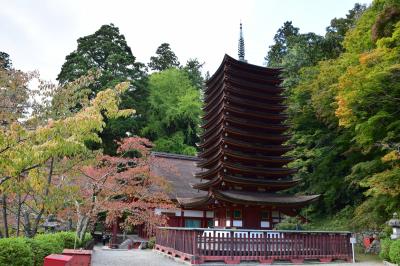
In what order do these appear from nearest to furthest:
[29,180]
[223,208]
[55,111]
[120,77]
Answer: [29,180] < [55,111] < [223,208] < [120,77]

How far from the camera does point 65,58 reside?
37.1 m

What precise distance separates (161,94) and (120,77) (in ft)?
25.0

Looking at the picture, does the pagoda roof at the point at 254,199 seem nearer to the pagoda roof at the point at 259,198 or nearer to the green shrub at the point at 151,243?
the pagoda roof at the point at 259,198

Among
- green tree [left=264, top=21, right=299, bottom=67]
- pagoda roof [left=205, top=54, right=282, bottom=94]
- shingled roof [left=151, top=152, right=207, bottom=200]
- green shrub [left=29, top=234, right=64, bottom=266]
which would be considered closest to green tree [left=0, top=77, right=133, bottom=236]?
green shrub [left=29, top=234, right=64, bottom=266]

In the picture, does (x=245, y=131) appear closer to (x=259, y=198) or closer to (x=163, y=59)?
(x=259, y=198)

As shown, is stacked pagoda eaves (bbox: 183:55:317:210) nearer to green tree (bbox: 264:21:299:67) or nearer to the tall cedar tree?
the tall cedar tree

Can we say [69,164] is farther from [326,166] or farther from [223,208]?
A: [326,166]

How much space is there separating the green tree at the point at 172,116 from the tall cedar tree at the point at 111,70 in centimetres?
260

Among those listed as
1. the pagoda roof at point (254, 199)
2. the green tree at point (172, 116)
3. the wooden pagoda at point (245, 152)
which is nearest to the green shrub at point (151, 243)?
the wooden pagoda at point (245, 152)

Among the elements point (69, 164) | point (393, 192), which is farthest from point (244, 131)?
point (69, 164)

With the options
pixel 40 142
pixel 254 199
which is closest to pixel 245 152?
pixel 254 199

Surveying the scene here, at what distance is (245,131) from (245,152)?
127 centimetres

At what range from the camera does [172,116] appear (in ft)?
132

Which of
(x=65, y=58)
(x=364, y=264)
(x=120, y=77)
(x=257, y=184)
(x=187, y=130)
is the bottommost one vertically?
(x=364, y=264)
